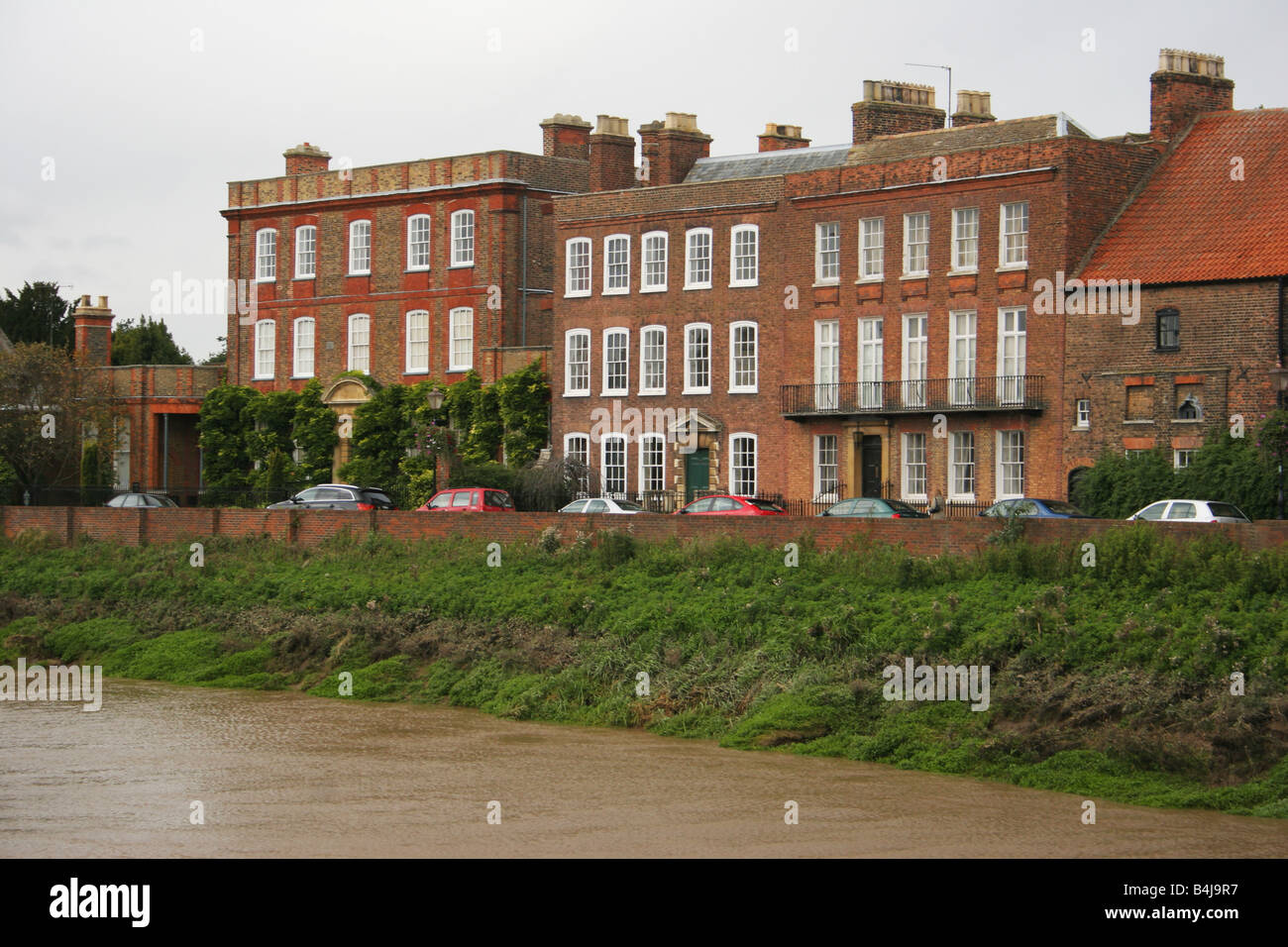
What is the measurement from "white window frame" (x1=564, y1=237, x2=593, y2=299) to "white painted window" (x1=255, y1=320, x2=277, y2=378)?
12.4m

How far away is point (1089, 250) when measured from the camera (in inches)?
1645

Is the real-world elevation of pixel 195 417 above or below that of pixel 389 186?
below

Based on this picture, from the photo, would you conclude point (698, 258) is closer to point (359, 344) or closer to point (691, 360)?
point (691, 360)

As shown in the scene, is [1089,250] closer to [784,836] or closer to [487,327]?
[487,327]

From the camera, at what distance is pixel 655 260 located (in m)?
49.6

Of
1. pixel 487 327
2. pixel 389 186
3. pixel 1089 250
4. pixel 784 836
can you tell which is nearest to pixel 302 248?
pixel 389 186

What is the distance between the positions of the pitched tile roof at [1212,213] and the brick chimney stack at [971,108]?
20.5 ft

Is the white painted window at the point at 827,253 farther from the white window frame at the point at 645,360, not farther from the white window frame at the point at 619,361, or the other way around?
the white window frame at the point at 619,361

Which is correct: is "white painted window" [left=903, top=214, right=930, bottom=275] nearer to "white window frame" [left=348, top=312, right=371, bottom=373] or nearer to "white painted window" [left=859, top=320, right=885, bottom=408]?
"white painted window" [left=859, top=320, right=885, bottom=408]

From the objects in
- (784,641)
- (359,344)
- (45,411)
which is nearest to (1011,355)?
(784,641)

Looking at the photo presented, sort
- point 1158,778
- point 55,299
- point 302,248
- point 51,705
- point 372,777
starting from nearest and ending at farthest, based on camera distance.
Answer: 1. point 1158,778
2. point 372,777
3. point 51,705
4. point 302,248
5. point 55,299

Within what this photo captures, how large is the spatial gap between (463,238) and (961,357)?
691 inches

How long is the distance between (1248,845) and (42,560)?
3082 cm

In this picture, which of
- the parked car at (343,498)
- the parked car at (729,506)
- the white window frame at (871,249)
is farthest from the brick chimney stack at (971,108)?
the parked car at (343,498)
